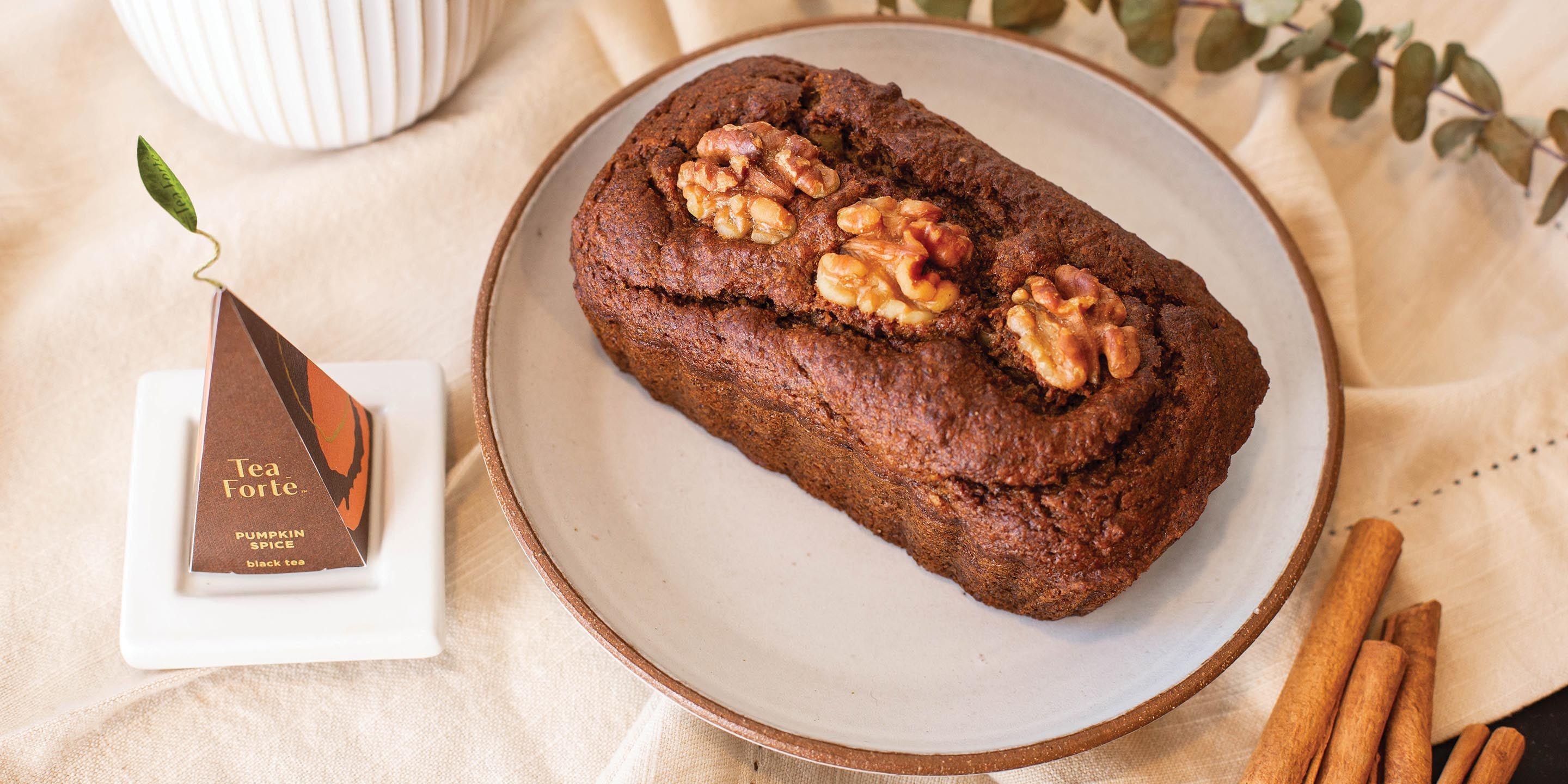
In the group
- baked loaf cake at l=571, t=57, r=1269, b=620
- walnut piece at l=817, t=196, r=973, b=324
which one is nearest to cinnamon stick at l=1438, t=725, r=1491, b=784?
baked loaf cake at l=571, t=57, r=1269, b=620

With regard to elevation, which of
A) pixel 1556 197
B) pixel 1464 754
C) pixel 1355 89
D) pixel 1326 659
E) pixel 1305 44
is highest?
pixel 1305 44

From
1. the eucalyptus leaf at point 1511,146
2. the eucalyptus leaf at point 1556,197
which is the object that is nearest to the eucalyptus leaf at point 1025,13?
the eucalyptus leaf at point 1511,146

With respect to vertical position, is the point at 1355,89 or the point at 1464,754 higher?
the point at 1355,89

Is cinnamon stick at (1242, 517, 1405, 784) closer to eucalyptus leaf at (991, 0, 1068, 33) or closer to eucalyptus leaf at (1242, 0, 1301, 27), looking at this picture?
eucalyptus leaf at (1242, 0, 1301, 27)

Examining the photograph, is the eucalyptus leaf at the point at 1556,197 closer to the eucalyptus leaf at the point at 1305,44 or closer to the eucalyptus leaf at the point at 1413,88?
the eucalyptus leaf at the point at 1413,88

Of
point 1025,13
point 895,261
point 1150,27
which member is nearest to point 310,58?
point 895,261

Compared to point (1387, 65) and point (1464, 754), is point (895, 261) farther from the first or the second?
point (1387, 65)
